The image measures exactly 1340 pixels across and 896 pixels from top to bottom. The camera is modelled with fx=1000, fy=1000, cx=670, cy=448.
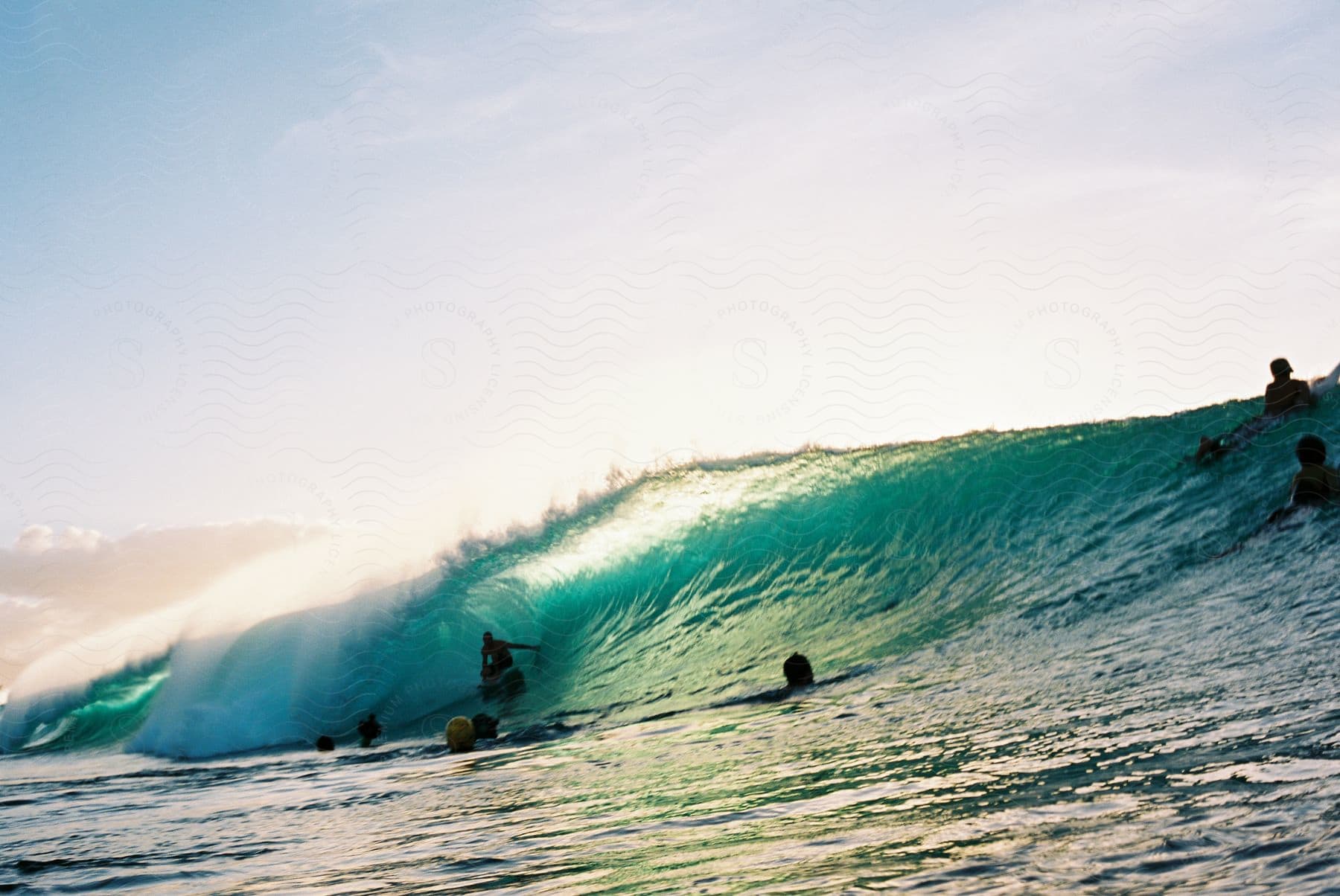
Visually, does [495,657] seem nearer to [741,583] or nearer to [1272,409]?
[741,583]

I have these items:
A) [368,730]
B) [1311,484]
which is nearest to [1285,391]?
[1311,484]

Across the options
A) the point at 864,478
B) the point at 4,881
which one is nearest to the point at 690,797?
the point at 4,881

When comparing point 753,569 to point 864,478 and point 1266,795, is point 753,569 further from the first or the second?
point 1266,795

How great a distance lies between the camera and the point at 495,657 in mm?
14539

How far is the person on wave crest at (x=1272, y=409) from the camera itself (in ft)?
36.6

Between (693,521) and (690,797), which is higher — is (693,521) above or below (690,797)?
above

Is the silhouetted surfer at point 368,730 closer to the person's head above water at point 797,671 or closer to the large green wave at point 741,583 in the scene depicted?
the large green wave at point 741,583

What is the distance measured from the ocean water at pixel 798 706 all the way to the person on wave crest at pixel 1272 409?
246mm

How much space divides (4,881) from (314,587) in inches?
512

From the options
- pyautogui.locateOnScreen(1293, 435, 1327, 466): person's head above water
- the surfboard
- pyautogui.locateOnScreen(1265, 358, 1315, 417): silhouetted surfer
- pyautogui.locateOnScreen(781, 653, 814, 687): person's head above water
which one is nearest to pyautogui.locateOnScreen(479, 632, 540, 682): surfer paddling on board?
the surfboard

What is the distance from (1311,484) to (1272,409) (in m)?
2.94

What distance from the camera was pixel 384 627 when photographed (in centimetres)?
1706

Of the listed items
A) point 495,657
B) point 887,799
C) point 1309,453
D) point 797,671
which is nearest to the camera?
point 887,799

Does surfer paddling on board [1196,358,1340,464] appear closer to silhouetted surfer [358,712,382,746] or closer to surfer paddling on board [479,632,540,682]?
surfer paddling on board [479,632,540,682]
